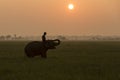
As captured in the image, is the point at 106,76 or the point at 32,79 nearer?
the point at 32,79

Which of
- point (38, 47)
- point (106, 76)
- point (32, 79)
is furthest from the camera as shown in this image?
point (38, 47)

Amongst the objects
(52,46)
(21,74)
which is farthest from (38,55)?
(21,74)

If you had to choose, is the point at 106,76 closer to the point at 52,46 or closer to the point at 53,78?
the point at 53,78

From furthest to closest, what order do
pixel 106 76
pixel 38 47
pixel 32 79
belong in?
pixel 38 47, pixel 106 76, pixel 32 79

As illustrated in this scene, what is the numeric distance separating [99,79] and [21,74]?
A: 13.2 ft

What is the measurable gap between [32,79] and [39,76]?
3.78 feet

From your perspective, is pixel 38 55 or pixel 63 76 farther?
pixel 38 55

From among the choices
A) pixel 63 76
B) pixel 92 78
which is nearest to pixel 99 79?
pixel 92 78

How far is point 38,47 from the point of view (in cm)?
3116

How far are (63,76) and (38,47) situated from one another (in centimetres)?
1375

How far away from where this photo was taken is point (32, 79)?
16562mm

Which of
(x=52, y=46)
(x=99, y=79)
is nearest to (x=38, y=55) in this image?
(x=52, y=46)

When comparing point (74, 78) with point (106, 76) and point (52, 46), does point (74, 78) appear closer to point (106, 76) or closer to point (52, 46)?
point (106, 76)

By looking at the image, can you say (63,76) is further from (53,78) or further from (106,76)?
(106,76)
